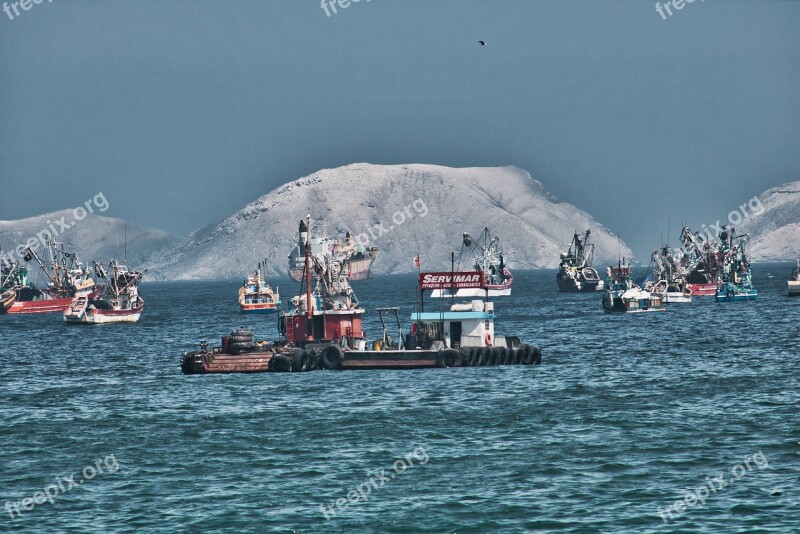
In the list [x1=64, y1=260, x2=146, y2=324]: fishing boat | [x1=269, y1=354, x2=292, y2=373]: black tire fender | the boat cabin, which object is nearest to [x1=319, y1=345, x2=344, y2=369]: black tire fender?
[x1=269, y1=354, x2=292, y2=373]: black tire fender

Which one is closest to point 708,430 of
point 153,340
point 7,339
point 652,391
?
point 652,391

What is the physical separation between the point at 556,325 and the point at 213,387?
6956cm

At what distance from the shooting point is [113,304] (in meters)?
162

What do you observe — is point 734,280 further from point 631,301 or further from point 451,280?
point 451,280

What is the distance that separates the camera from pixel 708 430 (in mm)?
51500

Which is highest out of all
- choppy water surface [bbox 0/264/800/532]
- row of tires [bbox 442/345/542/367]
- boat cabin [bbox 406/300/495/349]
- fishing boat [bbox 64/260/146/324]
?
fishing boat [bbox 64/260/146/324]

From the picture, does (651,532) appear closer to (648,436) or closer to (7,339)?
(648,436)

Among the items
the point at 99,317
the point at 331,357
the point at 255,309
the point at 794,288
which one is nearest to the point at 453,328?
the point at 331,357

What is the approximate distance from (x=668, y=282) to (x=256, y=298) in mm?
70636

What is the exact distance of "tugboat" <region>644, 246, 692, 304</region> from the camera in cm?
18025

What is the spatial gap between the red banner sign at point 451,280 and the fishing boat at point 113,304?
85.7 metres

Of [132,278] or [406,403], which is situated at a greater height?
[132,278]

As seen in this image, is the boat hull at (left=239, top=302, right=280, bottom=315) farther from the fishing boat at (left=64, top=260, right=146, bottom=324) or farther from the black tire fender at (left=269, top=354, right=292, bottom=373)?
the black tire fender at (left=269, top=354, right=292, bottom=373)

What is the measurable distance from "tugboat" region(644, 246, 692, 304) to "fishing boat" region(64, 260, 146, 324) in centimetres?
7870
